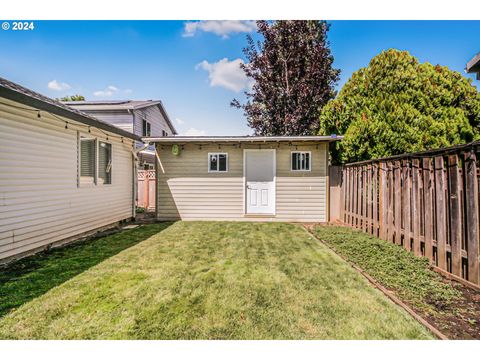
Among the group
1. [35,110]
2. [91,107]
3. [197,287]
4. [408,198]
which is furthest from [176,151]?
[91,107]

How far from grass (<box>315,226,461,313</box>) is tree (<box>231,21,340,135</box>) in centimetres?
928

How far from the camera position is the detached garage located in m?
7.95

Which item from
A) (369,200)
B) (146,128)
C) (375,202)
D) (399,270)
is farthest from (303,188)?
(146,128)

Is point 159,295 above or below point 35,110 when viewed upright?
below

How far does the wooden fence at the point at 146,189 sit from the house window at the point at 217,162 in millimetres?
4277

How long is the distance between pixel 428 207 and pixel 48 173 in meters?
6.61

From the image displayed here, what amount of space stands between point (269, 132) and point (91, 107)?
32.3ft

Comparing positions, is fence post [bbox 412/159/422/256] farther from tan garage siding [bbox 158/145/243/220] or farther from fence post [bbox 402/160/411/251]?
tan garage siding [bbox 158/145/243/220]

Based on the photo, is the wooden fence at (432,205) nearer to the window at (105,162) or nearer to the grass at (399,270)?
the grass at (399,270)

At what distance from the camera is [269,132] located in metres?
14.0

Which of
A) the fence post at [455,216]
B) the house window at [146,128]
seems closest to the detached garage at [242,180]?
the fence post at [455,216]

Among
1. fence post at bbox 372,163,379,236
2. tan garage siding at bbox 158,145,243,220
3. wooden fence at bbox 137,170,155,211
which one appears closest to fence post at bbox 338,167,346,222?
fence post at bbox 372,163,379,236

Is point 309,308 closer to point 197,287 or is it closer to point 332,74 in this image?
point 197,287
